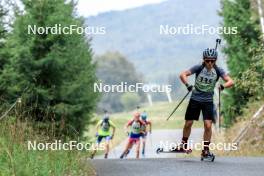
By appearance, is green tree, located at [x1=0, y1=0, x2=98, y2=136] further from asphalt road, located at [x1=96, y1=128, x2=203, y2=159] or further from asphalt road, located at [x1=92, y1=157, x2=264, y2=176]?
asphalt road, located at [x1=96, y1=128, x2=203, y2=159]

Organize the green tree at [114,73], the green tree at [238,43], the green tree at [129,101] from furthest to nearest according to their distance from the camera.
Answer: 1. the green tree at [129,101]
2. the green tree at [114,73]
3. the green tree at [238,43]

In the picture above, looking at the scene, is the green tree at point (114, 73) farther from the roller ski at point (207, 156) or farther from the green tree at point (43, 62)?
the roller ski at point (207, 156)

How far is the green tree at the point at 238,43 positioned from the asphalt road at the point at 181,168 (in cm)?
2036

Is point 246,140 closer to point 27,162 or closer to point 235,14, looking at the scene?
point 235,14

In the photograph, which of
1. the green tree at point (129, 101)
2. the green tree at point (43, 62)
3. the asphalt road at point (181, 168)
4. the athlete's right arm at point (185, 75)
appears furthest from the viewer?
the green tree at point (129, 101)

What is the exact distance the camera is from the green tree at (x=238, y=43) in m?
33.1

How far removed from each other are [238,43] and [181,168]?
74.8 ft

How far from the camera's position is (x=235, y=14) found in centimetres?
3388

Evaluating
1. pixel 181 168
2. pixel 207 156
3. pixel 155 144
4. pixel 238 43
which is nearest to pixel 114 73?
pixel 155 144

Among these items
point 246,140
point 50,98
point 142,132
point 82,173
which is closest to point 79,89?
point 50,98

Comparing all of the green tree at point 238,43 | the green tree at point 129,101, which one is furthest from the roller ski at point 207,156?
the green tree at point 129,101

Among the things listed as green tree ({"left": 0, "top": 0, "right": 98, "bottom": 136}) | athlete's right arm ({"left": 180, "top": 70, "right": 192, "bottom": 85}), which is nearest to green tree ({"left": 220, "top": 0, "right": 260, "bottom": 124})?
green tree ({"left": 0, "top": 0, "right": 98, "bottom": 136})

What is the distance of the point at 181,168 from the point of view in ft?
37.8

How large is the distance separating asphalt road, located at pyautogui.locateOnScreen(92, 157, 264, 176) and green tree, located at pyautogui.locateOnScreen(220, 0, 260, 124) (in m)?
20.4
